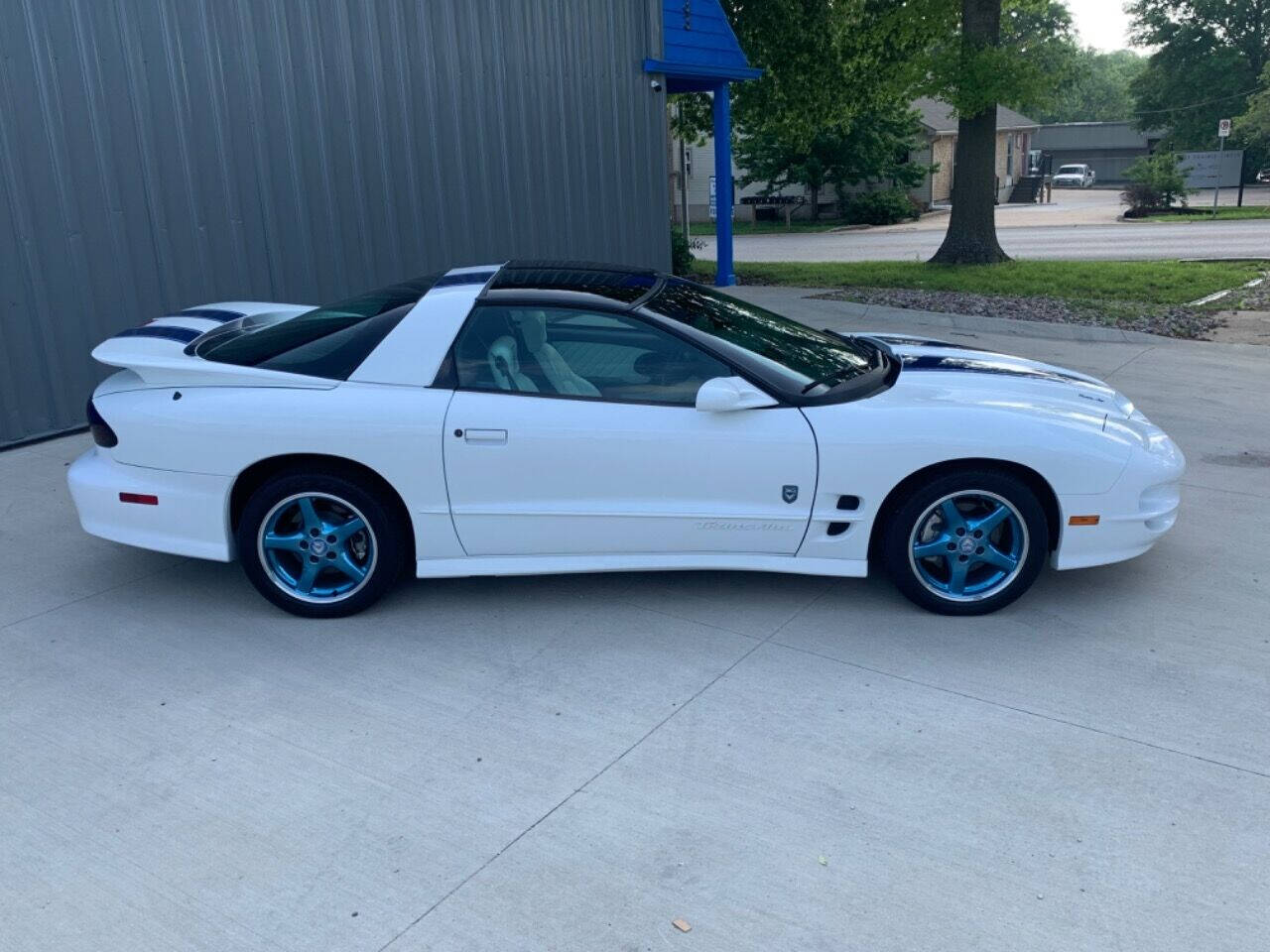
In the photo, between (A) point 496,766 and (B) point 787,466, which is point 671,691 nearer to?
(A) point 496,766

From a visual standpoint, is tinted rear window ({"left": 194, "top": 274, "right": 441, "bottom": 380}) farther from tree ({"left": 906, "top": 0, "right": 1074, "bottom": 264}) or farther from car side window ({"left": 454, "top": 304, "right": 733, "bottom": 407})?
tree ({"left": 906, "top": 0, "right": 1074, "bottom": 264})

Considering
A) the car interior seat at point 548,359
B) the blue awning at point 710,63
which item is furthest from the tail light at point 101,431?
the blue awning at point 710,63

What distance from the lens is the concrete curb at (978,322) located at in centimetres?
1146

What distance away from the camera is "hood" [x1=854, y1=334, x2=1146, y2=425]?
4590 millimetres

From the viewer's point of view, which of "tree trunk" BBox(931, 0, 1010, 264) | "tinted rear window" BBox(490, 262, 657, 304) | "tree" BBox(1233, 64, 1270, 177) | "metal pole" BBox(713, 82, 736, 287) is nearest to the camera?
"tinted rear window" BBox(490, 262, 657, 304)

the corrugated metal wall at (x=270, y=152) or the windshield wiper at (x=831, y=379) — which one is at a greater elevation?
the corrugated metal wall at (x=270, y=152)

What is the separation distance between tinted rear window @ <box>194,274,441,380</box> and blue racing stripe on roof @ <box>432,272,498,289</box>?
60 millimetres

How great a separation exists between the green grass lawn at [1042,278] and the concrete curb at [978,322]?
94.2 inches

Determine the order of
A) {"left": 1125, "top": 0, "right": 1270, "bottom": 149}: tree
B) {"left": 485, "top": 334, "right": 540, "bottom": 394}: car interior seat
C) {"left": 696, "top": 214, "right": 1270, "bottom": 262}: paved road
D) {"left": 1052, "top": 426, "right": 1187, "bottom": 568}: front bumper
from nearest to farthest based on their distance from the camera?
1. {"left": 1052, "top": 426, "right": 1187, "bottom": 568}: front bumper
2. {"left": 485, "top": 334, "right": 540, "bottom": 394}: car interior seat
3. {"left": 696, "top": 214, "right": 1270, "bottom": 262}: paved road
4. {"left": 1125, "top": 0, "right": 1270, "bottom": 149}: tree

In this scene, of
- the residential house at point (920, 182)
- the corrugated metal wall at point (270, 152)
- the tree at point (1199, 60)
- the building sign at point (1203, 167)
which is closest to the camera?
the corrugated metal wall at point (270, 152)

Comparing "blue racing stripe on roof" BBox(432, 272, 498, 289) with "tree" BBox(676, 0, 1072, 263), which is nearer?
"blue racing stripe on roof" BBox(432, 272, 498, 289)

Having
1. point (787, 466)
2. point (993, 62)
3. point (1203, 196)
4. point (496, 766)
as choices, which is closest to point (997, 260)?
point (993, 62)

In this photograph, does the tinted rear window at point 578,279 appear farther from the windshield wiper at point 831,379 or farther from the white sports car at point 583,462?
the windshield wiper at point 831,379

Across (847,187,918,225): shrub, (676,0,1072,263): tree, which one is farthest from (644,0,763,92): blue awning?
(847,187,918,225): shrub
